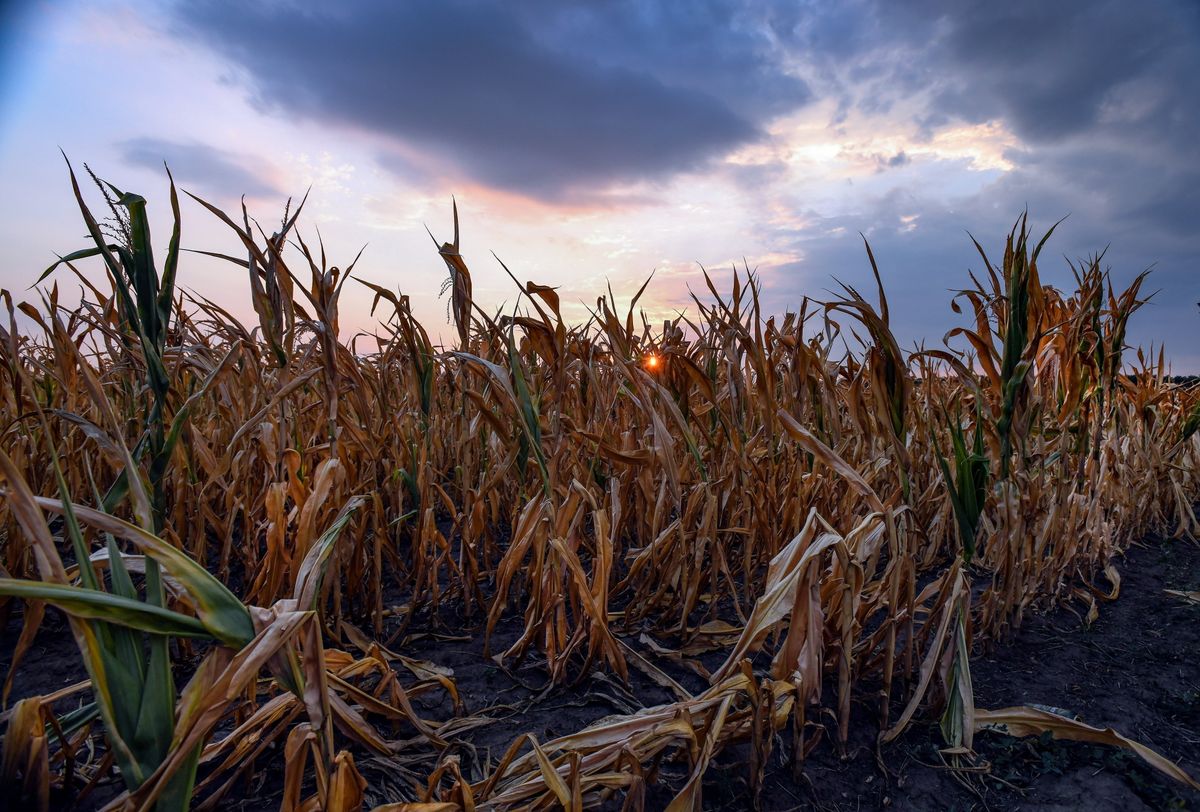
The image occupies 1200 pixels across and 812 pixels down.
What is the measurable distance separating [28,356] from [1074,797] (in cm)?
407

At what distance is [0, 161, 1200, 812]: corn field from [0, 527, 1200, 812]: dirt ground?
1.6 inches

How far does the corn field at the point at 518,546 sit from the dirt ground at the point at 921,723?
41 mm

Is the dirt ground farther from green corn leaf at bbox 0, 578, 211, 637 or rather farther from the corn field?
green corn leaf at bbox 0, 578, 211, 637

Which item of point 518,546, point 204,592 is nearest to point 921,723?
point 518,546

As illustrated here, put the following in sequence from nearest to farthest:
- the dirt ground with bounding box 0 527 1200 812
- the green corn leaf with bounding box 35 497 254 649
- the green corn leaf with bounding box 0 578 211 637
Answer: the green corn leaf with bounding box 0 578 211 637 → the green corn leaf with bounding box 35 497 254 649 → the dirt ground with bounding box 0 527 1200 812

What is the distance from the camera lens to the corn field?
3.28ft

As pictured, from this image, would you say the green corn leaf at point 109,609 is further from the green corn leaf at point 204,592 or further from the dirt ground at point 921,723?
the dirt ground at point 921,723

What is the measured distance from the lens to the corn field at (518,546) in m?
1.00

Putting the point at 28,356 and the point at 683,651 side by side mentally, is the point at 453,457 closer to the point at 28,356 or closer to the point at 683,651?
the point at 683,651

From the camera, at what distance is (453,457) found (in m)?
2.89

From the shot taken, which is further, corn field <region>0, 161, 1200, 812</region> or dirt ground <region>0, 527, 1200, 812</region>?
dirt ground <region>0, 527, 1200, 812</region>

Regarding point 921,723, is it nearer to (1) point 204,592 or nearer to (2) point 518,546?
(2) point 518,546

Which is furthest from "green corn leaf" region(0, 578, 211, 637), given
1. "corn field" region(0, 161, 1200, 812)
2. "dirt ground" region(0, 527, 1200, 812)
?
"dirt ground" region(0, 527, 1200, 812)

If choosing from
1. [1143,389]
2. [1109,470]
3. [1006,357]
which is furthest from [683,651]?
[1143,389]
